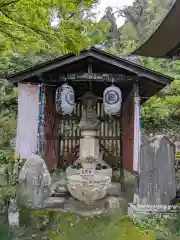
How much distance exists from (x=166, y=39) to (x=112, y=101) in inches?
110

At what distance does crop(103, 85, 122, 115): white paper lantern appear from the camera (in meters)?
7.59

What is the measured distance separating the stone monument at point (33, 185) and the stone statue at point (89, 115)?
3398mm

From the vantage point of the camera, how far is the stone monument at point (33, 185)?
5.68 metres

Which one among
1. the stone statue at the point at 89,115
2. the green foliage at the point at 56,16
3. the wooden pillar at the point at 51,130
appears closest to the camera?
the green foliage at the point at 56,16

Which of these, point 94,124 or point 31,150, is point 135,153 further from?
point 31,150

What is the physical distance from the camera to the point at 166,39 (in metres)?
5.27

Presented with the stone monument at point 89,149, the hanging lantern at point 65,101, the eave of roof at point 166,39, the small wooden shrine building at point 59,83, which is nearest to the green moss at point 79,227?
the stone monument at point 89,149

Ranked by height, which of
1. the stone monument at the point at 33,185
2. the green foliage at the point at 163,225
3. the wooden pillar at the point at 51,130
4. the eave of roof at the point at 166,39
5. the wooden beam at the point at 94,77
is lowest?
the green foliage at the point at 163,225

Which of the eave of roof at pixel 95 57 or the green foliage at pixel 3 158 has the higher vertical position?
the eave of roof at pixel 95 57

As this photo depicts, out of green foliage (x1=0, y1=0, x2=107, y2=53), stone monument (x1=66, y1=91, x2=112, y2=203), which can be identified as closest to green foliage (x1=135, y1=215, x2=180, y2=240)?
stone monument (x1=66, y1=91, x2=112, y2=203)

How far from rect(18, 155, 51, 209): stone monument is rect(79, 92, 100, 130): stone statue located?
3.40 meters

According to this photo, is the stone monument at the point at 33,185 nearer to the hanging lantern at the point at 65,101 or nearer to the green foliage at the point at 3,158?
the hanging lantern at the point at 65,101

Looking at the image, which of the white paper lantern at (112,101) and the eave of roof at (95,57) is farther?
the white paper lantern at (112,101)

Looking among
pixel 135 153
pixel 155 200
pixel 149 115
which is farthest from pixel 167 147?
pixel 149 115
